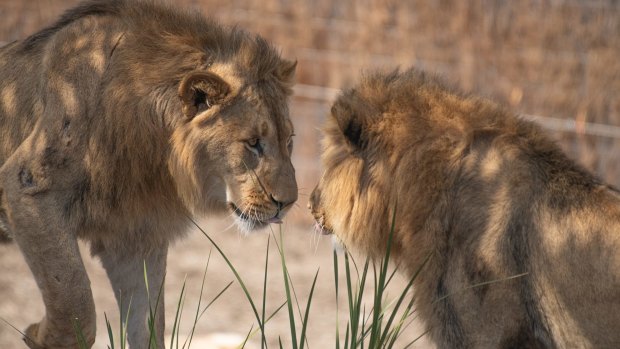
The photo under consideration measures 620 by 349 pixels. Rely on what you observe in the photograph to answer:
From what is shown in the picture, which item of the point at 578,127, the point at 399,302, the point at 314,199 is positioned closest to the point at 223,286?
the point at 578,127

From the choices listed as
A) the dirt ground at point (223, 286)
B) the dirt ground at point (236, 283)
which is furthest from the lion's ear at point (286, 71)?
the dirt ground at point (223, 286)

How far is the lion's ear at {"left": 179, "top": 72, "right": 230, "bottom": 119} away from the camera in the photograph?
416 centimetres

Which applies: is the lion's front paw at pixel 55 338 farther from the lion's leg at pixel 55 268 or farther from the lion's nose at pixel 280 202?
the lion's nose at pixel 280 202

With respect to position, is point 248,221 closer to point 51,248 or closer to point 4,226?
point 51,248

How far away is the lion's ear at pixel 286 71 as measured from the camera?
438 cm

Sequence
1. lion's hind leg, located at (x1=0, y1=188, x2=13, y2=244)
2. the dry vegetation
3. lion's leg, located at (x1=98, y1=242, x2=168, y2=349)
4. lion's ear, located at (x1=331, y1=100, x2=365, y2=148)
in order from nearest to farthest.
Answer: lion's ear, located at (x1=331, y1=100, x2=365, y2=148)
lion's hind leg, located at (x1=0, y1=188, x2=13, y2=244)
lion's leg, located at (x1=98, y1=242, x2=168, y2=349)
the dry vegetation

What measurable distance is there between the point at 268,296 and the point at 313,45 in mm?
2010

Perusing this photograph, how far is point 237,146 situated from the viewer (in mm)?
4195

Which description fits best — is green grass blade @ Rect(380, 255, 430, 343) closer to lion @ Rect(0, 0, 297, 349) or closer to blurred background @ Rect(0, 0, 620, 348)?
lion @ Rect(0, 0, 297, 349)

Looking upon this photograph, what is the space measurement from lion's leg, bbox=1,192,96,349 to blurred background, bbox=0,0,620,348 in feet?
8.27

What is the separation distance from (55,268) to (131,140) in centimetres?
56

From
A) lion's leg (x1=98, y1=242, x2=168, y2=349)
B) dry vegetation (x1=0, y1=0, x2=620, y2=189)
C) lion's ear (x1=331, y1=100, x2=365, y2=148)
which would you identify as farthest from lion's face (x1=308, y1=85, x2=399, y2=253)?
dry vegetation (x1=0, y1=0, x2=620, y2=189)

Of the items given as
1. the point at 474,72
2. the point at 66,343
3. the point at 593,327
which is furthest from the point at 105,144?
the point at 474,72

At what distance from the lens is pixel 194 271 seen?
743 centimetres
